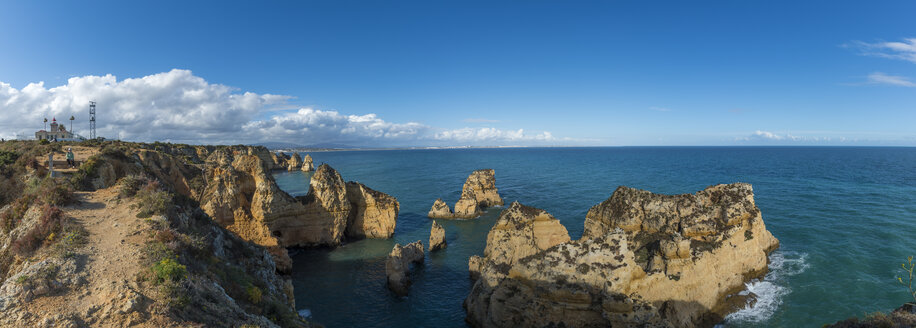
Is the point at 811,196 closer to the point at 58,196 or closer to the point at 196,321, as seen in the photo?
the point at 196,321

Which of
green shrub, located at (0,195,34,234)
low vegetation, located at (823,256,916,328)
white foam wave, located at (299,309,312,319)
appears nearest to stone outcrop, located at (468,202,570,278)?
white foam wave, located at (299,309,312,319)

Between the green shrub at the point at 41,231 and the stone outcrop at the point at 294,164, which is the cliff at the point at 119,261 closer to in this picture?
the green shrub at the point at 41,231

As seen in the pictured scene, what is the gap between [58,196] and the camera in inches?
565

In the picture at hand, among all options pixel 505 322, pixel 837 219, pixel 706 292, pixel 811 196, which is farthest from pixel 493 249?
pixel 811 196

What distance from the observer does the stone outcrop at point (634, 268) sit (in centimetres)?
1756

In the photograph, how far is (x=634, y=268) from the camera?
17.9m

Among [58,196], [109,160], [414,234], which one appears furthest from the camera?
[414,234]

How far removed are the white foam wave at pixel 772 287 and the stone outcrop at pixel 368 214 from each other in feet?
91.4

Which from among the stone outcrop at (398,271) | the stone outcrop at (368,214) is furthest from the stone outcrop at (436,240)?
the stone outcrop at (398,271)

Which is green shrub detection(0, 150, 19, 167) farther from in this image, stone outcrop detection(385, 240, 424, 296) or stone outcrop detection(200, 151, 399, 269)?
stone outcrop detection(385, 240, 424, 296)

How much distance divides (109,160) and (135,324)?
19.2m

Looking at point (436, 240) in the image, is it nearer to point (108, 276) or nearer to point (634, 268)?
point (634, 268)

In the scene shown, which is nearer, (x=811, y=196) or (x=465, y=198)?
(x=465, y=198)

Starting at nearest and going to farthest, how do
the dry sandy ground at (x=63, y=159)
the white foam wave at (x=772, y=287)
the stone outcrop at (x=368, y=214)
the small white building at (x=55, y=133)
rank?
the white foam wave at (x=772, y=287) < the dry sandy ground at (x=63, y=159) < the stone outcrop at (x=368, y=214) < the small white building at (x=55, y=133)
